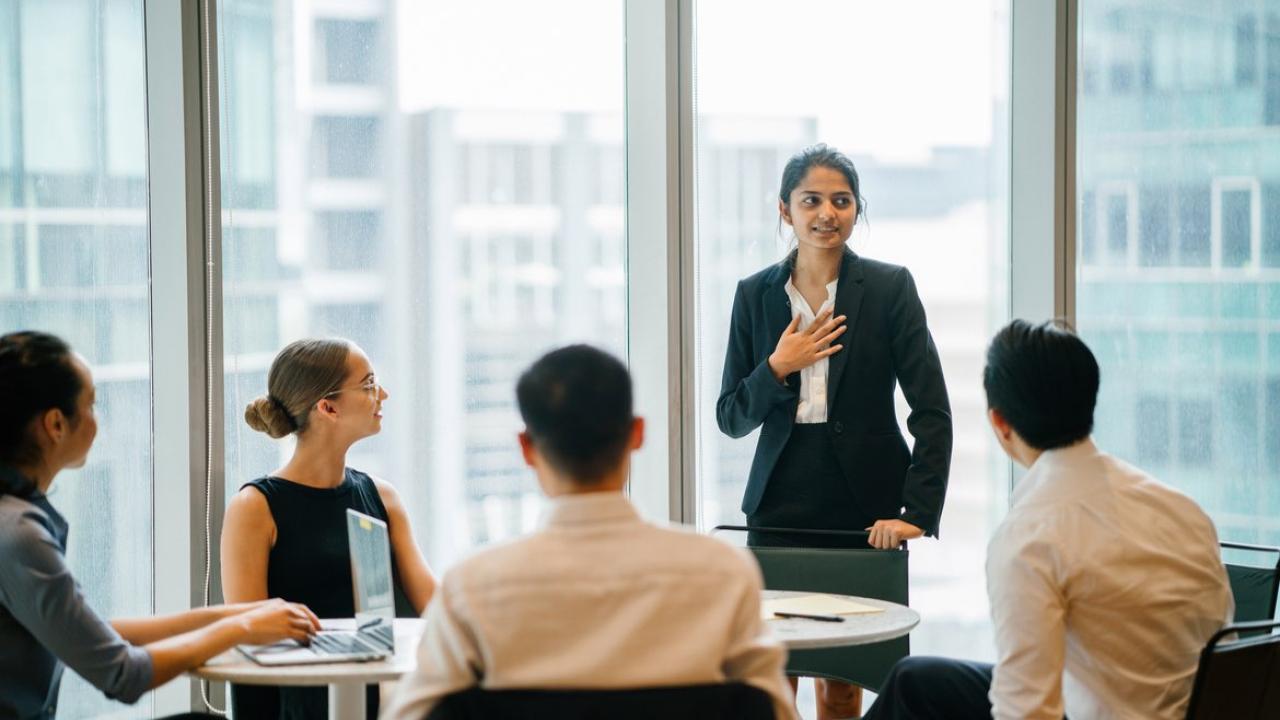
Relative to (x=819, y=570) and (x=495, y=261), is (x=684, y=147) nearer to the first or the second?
(x=495, y=261)

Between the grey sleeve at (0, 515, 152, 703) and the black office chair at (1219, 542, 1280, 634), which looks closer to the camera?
the grey sleeve at (0, 515, 152, 703)

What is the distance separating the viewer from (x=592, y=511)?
1539 millimetres

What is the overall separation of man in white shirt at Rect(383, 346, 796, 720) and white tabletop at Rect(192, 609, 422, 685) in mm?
394

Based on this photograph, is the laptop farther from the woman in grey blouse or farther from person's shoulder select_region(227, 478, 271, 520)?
person's shoulder select_region(227, 478, 271, 520)

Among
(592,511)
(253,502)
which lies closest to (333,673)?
(592,511)

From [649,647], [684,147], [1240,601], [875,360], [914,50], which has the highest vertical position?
[914,50]

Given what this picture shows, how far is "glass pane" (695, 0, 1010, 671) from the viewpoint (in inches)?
155

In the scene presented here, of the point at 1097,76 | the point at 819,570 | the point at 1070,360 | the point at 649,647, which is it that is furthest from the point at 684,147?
the point at 649,647

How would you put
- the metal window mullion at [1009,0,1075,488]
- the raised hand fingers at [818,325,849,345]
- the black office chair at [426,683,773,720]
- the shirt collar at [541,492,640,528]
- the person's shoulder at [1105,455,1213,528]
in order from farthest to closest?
1. the metal window mullion at [1009,0,1075,488]
2. the raised hand fingers at [818,325,849,345]
3. the person's shoulder at [1105,455,1213,528]
4. the shirt collar at [541,492,640,528]
5. the black office chair at [426,683,773,720]

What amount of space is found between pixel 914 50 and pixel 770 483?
5.32 feet

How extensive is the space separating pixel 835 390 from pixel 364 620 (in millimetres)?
1412

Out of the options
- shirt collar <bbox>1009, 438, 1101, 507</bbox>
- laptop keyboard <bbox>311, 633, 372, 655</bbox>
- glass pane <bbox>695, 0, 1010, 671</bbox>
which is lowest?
laptop keyboard <bbox>311, 633, 372, 655</bbox>

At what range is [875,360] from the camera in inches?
124

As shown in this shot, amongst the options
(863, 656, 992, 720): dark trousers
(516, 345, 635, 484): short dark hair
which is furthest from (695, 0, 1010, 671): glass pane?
(516, 345, 635, 484): short dark hair
